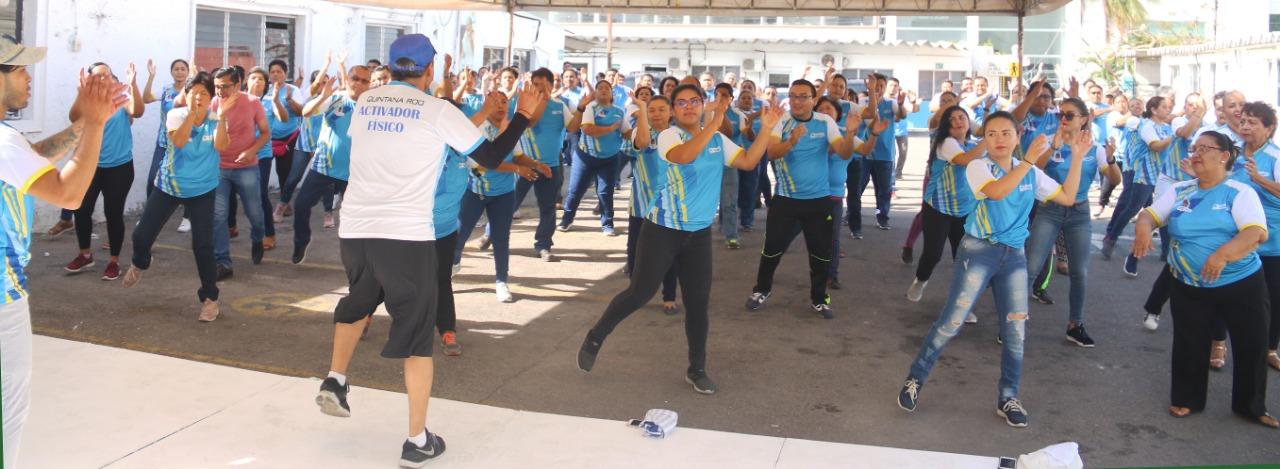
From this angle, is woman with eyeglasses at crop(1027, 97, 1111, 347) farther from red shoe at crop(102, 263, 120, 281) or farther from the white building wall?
the white building wall

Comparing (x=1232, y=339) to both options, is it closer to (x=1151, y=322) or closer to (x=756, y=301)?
(x=1151, y=322)

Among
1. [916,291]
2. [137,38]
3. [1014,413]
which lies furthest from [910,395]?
[137,38]

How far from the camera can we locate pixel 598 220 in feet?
43.4

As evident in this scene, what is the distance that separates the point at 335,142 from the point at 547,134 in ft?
6.65

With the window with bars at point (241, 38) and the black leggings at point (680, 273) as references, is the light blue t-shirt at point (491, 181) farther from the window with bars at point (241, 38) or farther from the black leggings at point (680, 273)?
the window with bars at point (241, 38)

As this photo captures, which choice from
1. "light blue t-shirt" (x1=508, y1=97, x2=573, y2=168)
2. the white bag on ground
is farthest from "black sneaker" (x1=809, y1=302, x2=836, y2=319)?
the white bag on ground

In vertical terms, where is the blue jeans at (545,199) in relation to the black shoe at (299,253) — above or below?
above

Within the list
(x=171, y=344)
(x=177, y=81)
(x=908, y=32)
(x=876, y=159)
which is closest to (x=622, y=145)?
(x=876, y=159)

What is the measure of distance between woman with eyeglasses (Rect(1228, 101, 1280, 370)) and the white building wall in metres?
9.94

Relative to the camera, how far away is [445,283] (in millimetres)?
6457

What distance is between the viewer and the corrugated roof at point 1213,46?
23.1m

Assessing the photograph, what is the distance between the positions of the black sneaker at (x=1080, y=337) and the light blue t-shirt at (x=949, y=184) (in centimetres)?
123

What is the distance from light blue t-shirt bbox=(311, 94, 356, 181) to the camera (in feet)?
28.5

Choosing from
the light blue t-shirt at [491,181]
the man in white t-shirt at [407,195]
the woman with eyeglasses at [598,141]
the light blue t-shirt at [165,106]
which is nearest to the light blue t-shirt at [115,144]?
the light blue t-shirt at [165,106]
